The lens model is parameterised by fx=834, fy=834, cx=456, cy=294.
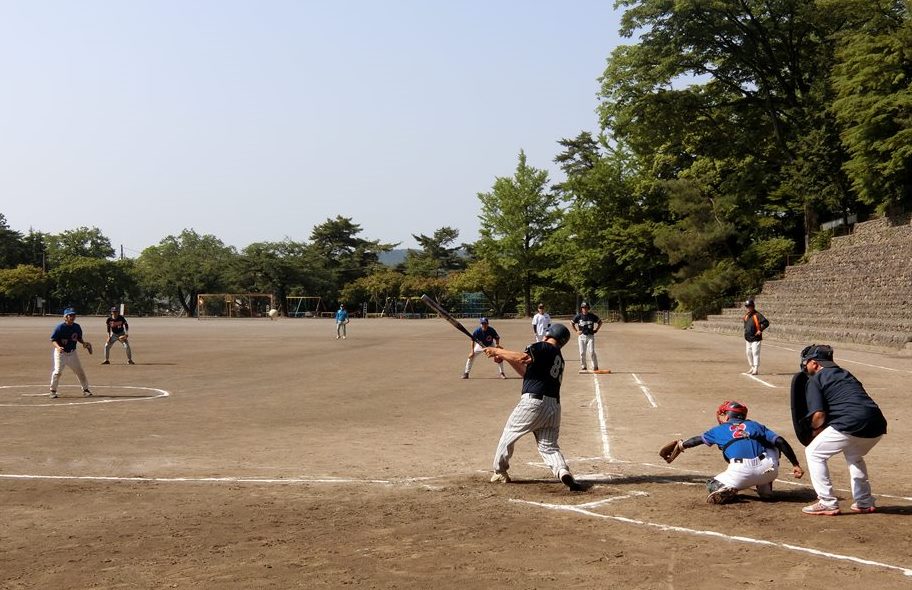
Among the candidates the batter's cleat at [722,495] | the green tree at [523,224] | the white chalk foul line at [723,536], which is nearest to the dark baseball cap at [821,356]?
the batter's cleat at [722,495]

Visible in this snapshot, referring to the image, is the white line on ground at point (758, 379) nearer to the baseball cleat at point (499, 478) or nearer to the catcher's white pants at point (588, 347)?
the catcher's white pants at point (588, 347)

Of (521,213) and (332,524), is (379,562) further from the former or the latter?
(521,213)

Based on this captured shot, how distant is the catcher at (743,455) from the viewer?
874 centimetres

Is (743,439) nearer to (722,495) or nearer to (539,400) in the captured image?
(722,495)

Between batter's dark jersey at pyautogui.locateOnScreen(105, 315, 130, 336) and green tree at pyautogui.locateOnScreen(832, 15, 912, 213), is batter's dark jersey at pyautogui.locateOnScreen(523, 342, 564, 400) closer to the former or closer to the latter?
batter's dark jersey at pyautogui.locateOnScreen(105, 315, 130, 336)

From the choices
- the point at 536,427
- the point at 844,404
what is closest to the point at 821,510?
the point at 844,404

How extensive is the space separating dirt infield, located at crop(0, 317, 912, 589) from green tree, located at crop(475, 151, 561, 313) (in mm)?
75780

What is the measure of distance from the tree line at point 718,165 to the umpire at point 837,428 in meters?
37.8

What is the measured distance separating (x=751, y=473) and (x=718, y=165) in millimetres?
61499

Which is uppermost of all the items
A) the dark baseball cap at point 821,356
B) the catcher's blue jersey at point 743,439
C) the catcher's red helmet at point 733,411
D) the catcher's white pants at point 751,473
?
the dark baseball cap at point 821,356

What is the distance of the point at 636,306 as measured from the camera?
80.2 meters

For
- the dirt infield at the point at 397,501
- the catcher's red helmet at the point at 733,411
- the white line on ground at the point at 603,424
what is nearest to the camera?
the dirt infield at the point at 397,501

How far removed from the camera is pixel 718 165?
218 feet

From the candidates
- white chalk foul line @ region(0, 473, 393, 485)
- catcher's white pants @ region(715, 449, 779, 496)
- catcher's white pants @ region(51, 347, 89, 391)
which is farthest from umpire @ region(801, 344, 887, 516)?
catcher's white pants @ region(51, 347, 89, 391)
